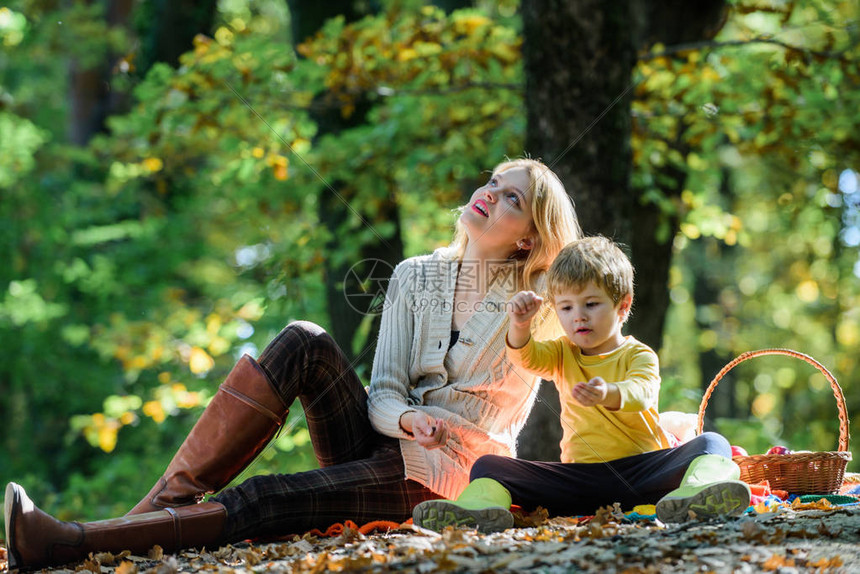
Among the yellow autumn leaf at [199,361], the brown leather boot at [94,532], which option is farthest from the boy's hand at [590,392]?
the yellow autumn leaf at [199,361]

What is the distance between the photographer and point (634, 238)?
16.5ft

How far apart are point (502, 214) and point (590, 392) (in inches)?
34.0

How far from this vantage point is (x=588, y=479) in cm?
258

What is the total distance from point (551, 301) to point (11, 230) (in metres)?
9.34

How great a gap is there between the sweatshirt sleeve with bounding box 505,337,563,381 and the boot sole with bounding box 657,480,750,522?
0.58m

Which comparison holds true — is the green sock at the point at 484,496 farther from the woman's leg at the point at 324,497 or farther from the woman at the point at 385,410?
the woman's leg at the point at 324,497

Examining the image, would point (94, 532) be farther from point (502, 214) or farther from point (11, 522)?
point (502, 214)

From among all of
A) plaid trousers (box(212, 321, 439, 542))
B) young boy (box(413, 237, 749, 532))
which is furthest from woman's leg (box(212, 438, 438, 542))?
young boy (box(413, 237, 749, 532))

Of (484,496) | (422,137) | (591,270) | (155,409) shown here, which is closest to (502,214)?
(591,270)

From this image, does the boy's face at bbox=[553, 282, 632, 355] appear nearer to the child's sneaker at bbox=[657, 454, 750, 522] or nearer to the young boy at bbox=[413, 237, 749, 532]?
the young boy at bbox=[413, 237, 749, 532]

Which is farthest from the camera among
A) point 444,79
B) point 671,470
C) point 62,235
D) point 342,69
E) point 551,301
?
point 62,235

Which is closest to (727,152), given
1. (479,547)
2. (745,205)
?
(745,205)

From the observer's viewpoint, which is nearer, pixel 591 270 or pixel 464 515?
pixel 464 515

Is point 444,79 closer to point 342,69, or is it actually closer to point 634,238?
point 342,69
